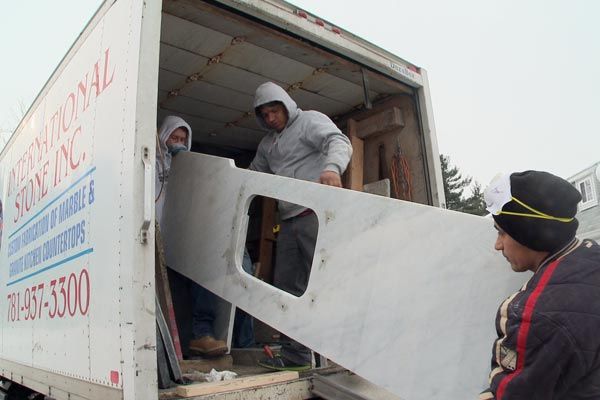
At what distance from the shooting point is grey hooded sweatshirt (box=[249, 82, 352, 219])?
312cm

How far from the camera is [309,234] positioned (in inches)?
120

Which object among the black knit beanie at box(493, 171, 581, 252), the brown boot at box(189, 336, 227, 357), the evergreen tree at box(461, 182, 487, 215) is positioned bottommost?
the brown boot at box(189, 336, 227, 357)

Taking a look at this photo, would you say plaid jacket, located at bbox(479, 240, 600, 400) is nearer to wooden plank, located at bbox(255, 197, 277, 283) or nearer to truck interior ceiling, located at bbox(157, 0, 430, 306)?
Result: truck interior ceiling, located at bbox(157, 0, 430, 306)

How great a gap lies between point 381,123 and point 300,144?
1127mm

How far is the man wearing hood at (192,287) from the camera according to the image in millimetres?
2975

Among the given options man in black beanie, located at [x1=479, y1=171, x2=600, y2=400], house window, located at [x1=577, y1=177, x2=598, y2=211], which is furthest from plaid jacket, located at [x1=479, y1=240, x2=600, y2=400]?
house window, located at [x1=577, y1=177, x2=598, y2=211]

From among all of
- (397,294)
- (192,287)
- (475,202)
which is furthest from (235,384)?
(475,202)

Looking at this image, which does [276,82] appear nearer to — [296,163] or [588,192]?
[296,163]

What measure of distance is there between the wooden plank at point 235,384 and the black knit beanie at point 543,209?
137 cm

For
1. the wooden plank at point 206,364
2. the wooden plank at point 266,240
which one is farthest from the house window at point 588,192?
the wooden plank at point 206,364

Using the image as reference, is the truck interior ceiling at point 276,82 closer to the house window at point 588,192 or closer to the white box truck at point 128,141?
the white box truck at point 128,141

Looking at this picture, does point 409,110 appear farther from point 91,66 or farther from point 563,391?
point 563,391

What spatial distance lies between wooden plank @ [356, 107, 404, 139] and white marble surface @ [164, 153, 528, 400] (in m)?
1.79

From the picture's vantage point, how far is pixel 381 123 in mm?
4219
